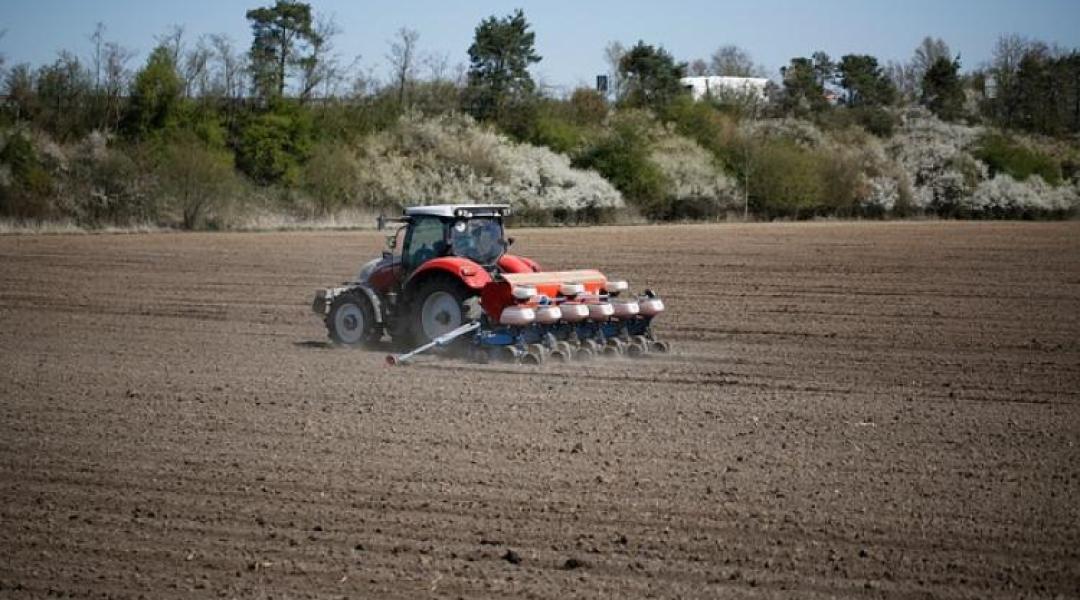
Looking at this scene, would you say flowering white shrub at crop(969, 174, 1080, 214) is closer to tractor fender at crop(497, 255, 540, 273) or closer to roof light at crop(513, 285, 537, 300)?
tractor fender at crop(497, 255, 540, 273)

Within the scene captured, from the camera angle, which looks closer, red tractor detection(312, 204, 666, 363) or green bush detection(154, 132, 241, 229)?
red tractor detection(312, 204, 666, 363)

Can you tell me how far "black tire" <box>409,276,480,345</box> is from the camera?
15.1 m

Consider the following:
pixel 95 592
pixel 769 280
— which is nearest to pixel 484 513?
pixel 95 592

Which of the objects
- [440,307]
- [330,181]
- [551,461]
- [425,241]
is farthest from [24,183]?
[551,461]

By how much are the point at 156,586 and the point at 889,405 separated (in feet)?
24.5

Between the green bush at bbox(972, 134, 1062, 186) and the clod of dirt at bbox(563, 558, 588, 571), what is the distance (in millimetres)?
64449

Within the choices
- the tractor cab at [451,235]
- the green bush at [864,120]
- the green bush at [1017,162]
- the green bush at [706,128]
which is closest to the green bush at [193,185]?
the green bush at [706,128]

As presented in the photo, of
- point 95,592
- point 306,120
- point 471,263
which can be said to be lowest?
point 95,592

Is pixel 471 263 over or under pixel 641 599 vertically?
over

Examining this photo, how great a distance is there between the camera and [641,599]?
22.2ft

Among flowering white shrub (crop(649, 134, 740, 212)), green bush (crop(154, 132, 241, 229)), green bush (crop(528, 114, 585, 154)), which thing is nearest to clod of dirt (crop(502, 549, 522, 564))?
green bush (crop(154, 132, 241, 229))

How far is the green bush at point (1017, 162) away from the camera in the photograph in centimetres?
6762

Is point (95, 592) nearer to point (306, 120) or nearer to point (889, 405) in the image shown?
point (889, 405)

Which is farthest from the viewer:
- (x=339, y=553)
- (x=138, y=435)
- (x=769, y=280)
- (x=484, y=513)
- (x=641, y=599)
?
(x=769, y=280)
